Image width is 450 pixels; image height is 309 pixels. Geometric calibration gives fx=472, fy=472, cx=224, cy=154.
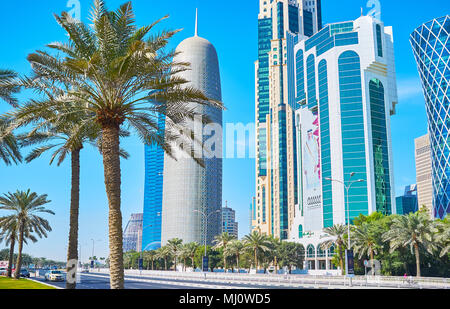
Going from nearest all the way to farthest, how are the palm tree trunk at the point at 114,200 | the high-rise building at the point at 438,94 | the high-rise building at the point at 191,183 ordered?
the palm tree trunk at the point at 114,200 → the high-rise building at the point at 438,94 → the high-rise building at the point at 191,183

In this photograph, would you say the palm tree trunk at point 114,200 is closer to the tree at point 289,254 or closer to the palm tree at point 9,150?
the palm tree at point 9,150

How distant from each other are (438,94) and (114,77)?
443 feet

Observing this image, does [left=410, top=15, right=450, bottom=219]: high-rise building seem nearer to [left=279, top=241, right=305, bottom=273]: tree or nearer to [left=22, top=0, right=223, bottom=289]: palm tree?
[left=279, top=241, right=305, bottom=273]: tree

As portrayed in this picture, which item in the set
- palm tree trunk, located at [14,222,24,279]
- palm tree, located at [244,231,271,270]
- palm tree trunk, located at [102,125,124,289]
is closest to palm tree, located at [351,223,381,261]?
palm tree, located at [244,231,271,270]

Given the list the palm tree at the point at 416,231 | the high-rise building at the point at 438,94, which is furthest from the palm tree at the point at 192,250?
the high-rise building at the point at 438,94

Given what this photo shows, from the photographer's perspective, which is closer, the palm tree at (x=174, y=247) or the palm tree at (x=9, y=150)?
the palm tree at (x=9, y=150)

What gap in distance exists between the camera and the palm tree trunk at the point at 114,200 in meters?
17.3

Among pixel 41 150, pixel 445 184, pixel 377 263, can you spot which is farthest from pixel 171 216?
pixel 41 150

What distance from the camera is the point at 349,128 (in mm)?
134500

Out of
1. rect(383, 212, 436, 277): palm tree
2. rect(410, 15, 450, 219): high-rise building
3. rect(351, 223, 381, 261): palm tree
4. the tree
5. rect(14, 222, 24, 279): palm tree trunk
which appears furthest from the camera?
rect(410, 15, 450, 219): high-rise building

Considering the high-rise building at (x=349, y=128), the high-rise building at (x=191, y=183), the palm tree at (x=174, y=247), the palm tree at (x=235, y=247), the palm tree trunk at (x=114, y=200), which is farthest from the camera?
the high-rise building at (x=191, y=183)

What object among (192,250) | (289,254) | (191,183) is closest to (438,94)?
(289,254)

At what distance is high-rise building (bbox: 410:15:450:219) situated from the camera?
134000mm

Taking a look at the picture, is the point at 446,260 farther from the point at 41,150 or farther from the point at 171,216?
the point at 171,216
